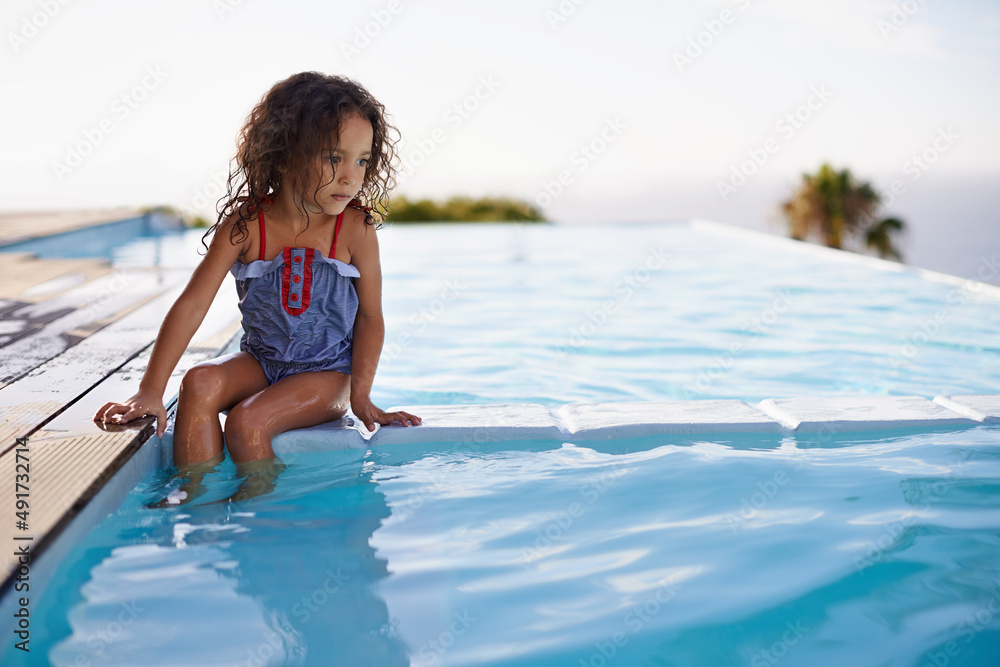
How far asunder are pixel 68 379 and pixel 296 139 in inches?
42.4

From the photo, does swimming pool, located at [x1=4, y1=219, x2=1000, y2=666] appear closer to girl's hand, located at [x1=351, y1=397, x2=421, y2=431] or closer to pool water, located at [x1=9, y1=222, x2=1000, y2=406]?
girl's hand, located at [x1=351, y1=397, x2=421, y2=431]

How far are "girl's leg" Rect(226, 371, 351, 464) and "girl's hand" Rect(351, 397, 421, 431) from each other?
7cm

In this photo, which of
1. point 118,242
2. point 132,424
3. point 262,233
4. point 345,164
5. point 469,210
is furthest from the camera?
point 469,210

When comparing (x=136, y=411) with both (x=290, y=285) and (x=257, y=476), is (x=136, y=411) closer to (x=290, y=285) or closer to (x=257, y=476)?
(x=257, y=476)

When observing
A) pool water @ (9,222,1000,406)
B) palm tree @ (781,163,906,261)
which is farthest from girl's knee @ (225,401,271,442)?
palm tree @ (781,163,906,261)

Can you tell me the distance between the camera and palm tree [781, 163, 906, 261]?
1153 centimetres

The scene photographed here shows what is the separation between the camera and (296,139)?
6.75 ft

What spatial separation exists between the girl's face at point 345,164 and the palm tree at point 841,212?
Result: 11.0m

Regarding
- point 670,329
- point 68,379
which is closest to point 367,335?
point 68,379

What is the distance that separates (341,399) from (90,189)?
12397mm

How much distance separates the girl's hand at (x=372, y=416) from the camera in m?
2.21

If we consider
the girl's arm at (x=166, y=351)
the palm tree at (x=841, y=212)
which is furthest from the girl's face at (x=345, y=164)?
the palm tree at (x=841, y=212)

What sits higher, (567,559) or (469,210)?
(469,210)

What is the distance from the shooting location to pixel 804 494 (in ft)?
6.40
